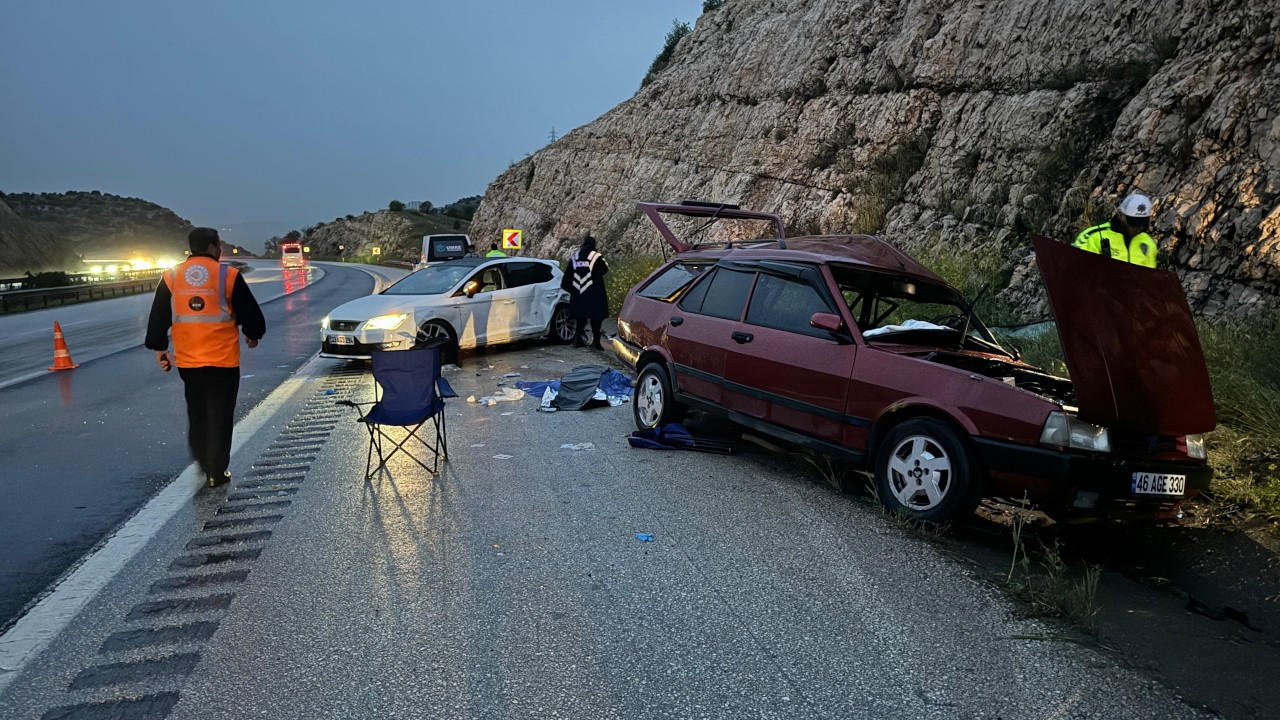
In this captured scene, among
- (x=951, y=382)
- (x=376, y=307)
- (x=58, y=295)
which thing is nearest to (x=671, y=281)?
(x=951, y=382)

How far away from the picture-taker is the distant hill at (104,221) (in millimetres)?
136500

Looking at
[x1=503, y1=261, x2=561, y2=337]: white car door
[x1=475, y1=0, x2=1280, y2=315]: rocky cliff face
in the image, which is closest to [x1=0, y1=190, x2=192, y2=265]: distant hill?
[x1=475, y1=0, x2=1280, y2=315]: rocky cliff face

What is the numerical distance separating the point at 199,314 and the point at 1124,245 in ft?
23.7

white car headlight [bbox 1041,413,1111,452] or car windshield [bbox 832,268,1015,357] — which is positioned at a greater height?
car windshield [bbox 832,268,1015,357]

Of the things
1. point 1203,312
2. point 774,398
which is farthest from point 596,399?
point 1203,312

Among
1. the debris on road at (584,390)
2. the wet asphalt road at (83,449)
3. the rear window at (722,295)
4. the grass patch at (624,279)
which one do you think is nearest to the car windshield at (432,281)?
the wet asphalt road at (83,449)

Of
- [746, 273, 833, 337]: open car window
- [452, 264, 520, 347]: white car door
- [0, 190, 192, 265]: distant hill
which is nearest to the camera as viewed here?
[746, 273, 833, 337]: open car window

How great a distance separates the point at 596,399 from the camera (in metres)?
8.95

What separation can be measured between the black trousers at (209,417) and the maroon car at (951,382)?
3573 mm

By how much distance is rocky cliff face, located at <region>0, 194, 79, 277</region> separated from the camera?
70.3 m

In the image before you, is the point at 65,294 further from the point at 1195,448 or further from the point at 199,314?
the point at 1195,448

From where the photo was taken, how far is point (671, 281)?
27.0 feet

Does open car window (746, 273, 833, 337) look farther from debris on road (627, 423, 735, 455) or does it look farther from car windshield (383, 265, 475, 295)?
car windshield (383, 265, 475, 295)

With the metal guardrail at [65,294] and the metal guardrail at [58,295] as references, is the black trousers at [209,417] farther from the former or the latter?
the metal guardrail at [58,295]
